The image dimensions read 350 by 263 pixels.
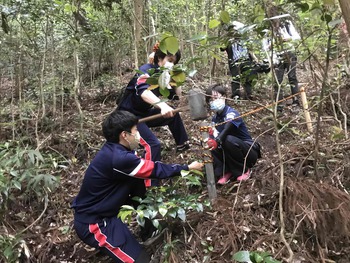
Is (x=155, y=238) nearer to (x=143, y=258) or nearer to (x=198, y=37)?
(x=143, y=258)

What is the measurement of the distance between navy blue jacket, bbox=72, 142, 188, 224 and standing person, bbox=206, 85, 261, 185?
87 cm

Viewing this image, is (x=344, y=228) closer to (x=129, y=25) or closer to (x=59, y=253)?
(x=59, y=253)

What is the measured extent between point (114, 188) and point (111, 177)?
5.1 inches

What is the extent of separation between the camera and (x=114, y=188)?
3.32 metres

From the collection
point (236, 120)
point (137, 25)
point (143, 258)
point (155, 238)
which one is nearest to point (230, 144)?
point (236, 120)

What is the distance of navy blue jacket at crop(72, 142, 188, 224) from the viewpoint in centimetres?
316

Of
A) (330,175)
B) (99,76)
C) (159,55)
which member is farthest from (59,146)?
(330,175)

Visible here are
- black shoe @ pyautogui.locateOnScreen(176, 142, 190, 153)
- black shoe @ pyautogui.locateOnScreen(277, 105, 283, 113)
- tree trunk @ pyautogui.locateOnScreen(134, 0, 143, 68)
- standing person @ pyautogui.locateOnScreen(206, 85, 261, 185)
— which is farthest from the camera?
tree trunk @ pyautogui.locateOnScreen(134, 0, 143, 68)

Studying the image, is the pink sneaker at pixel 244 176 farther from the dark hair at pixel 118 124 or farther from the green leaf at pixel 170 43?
the green leaf at pixel 170 43

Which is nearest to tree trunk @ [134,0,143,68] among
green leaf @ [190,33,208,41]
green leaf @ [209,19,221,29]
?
green leaf @ [209,19,221,29]

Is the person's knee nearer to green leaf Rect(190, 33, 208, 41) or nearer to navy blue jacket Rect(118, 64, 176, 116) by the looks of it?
navy blue jacket Rect(118, 64, 176, 116)

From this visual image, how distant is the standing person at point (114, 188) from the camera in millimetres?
3139

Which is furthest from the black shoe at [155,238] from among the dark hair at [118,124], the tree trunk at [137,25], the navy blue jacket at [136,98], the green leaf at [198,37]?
the tree trunk at [137,25]

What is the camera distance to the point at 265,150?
494 cm
